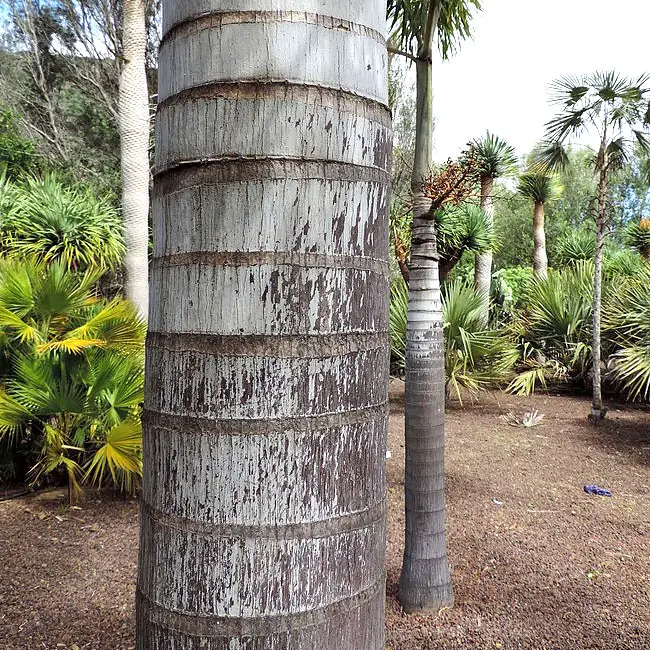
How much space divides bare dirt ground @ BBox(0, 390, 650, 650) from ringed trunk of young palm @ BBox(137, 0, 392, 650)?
296cm

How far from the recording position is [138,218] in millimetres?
10023

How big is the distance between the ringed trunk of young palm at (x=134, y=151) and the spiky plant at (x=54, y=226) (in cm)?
187

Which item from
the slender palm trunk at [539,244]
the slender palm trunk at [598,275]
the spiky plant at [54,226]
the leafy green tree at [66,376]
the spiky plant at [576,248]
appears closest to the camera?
the leafy green tree at [66,376]

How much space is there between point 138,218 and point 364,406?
945cm

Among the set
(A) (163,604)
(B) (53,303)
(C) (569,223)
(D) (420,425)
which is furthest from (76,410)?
(C) (569,223)

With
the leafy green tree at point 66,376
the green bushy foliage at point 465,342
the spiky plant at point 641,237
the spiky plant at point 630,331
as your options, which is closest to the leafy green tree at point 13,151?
the green bushy foliage at point 465,342

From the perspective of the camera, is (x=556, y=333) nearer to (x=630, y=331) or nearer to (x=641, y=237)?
(x=630, y=331)

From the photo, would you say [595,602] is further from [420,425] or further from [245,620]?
[245,620]

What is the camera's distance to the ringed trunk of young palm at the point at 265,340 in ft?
3.70

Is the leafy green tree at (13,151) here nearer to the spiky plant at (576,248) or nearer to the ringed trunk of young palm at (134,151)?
the ringed trunk of young palm at (134,151)

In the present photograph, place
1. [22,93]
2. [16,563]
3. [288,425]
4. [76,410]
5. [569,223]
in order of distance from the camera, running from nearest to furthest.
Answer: [288,425] → [16,563] → [76,410] → [22,93] → [569,223]

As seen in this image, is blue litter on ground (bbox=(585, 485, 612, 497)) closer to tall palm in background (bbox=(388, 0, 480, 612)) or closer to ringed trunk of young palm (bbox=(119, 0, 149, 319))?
tall palm in background (bbox=(388, 0, 480, 612))

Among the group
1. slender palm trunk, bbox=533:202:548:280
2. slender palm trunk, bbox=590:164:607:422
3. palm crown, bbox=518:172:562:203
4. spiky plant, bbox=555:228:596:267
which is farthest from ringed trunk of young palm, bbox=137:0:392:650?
spiky plant, bbox=555:228:596:267

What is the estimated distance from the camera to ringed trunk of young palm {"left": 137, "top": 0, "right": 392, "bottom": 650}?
44.4 inches
